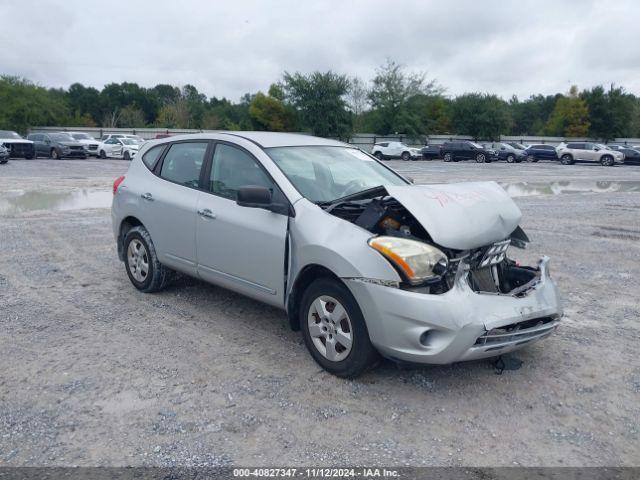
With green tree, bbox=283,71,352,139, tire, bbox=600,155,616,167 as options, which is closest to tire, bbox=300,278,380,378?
tire, bbox=600,155,616,167

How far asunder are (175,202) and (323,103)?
50185mm

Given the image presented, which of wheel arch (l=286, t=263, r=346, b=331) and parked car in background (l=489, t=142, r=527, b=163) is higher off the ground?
parked car in background (l=489, t=142, r=527, b=163)

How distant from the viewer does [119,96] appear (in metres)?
91.1

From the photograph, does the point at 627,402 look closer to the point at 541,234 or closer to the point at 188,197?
the point at 188,197

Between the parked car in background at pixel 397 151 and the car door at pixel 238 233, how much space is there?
4035 cm

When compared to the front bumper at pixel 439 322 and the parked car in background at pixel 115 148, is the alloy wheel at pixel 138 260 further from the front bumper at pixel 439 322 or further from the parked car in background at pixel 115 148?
the parked car in background at pixel 115 148

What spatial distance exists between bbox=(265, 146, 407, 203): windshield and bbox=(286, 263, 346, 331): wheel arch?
60cm

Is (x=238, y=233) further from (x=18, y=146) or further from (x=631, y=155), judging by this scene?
(x=631, y=155)

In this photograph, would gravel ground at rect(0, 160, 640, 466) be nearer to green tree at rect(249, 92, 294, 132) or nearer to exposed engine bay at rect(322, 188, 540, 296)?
exposed engine bay at rect(322, 188, 540, 296)

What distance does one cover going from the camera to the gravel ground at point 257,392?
3.31 meters

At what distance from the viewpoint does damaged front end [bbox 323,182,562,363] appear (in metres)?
3.71

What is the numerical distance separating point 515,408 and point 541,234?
22.5 feet

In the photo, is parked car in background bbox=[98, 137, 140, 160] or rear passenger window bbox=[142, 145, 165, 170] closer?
rear passenger window bbox=[142, 145, 165, 170]

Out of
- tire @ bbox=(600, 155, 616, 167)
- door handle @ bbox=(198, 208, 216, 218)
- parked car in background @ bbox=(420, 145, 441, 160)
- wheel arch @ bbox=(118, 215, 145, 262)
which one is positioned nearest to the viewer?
door handle @ bbox=(198, 208, 216, 218)
